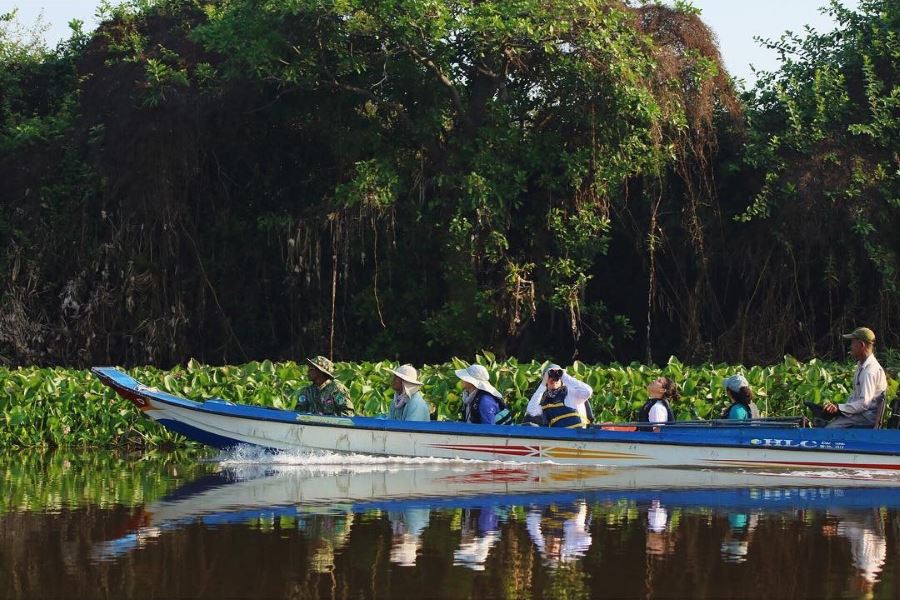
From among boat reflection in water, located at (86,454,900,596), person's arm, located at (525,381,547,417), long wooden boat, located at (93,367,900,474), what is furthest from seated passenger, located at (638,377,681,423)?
person's arm, located at (525,381,547,417)

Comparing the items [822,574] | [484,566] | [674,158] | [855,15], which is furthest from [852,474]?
[855,15]

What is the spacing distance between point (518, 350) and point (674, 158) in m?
4.27

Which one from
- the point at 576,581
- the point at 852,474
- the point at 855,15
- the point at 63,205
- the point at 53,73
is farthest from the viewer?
the point at 53,73

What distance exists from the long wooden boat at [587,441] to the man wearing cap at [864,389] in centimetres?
20

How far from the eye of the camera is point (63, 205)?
22.3 m

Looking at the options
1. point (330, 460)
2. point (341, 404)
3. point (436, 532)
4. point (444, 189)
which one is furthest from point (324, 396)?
point (444, 189)

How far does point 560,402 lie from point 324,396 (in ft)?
8.32

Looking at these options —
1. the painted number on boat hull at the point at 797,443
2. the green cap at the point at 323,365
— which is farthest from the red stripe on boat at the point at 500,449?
the painted number on boat hull at the point at 797,443

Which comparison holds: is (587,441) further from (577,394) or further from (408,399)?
(408,399)

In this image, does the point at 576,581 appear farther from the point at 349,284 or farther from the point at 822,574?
the point at 349,284

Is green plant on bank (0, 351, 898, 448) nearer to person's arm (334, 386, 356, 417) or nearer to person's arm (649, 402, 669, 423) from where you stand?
person's arm (334, 386, 356, 417)

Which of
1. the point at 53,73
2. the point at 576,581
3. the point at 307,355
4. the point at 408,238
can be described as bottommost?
the point at 576,581

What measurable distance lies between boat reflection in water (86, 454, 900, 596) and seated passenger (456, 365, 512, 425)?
50cm

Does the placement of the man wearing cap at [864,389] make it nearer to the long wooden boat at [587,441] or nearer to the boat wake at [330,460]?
the long wooden boat at [587,441]
